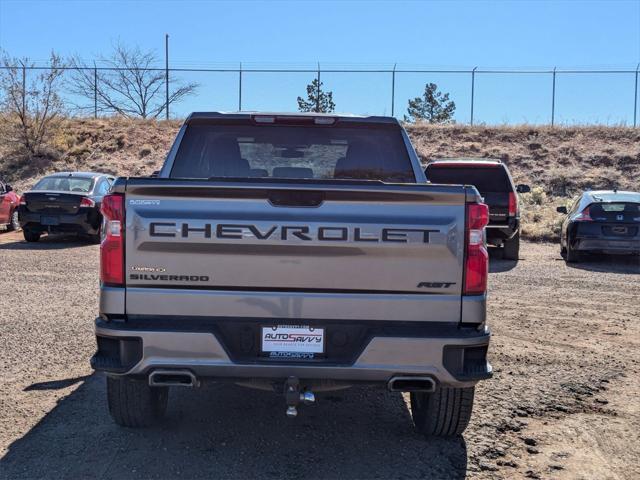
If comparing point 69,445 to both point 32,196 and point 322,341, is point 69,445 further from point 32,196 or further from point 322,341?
point 32,196

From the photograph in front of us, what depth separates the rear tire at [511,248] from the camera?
14000 mm

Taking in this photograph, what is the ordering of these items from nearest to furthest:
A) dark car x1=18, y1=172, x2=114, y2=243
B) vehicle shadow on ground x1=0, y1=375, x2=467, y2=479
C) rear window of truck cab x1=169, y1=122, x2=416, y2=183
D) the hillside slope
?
vehicle shadow on ground x1=0, y1=375, x2=467, y2=479 → rear window of truck cab x1=169, y1=122, x2=416, y2=183 → dark car x1=18, y1=172, x2=114, y2=243 → the hillside slope

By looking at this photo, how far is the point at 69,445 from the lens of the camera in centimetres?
422

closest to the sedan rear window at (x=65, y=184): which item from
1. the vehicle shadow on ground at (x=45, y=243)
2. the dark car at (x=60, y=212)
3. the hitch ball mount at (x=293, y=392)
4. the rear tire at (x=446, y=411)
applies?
the dark car at (x=60, y=212)

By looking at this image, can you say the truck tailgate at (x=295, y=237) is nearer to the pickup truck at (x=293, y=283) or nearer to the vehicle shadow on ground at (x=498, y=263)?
the pickup truck at (x=293, y=283)

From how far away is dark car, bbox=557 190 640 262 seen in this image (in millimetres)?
13320

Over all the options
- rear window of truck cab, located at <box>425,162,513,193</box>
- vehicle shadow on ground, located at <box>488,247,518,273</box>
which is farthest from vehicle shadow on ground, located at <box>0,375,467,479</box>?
rear window of truck cab, located at <box>425,162,513,193</box>

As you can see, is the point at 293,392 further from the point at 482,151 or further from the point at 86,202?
the point at 482,151

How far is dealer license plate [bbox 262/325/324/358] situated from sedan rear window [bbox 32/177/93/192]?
13.1 meters

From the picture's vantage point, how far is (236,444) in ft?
14.1

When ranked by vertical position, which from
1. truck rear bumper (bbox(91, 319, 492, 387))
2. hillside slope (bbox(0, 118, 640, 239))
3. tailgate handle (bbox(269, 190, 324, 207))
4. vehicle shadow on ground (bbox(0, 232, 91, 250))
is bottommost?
vehicle shadow on ground (bbox(0, 232, 91, 250))

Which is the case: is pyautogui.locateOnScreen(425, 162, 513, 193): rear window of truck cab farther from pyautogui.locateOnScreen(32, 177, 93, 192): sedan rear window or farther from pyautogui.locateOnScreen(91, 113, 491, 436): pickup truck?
pyautogui.locateOnScreen(91, 113, 491, 436): pickup truck

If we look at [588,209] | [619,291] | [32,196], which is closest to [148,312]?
[619,291]

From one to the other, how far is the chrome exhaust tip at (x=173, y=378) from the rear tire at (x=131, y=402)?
47 centimetres
